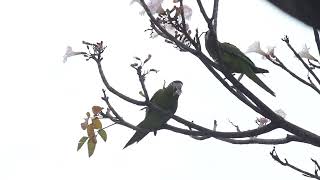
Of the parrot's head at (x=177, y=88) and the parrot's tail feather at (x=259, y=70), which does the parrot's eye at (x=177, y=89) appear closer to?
the parrot's head at (x=177, y=88)

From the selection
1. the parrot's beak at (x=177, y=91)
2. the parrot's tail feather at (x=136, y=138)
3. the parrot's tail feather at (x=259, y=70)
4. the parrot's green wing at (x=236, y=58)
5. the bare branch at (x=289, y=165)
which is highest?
the parrot's beak at (x=177, y=91)

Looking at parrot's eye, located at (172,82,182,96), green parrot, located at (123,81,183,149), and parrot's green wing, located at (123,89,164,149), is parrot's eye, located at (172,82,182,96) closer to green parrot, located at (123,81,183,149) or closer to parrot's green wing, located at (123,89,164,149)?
green parrot, located at (123,81,183,149)

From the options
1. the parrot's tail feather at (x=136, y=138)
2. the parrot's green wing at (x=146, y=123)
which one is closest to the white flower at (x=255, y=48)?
the parrot's green wing at (x=146, y=123)

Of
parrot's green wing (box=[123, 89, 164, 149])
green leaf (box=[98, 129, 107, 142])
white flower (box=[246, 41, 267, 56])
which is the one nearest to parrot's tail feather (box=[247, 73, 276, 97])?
white flower (box=[246, 41, 267, 56])

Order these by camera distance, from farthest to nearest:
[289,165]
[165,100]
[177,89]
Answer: [165,100], [177,89], [289,165]

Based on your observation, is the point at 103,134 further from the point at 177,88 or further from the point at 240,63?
the point at 177,88

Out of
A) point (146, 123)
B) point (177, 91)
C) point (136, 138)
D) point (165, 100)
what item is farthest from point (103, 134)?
point (165, 100)

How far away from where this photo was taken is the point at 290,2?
57.4 inches

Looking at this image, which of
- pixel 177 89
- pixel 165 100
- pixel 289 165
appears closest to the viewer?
pixel 289 165

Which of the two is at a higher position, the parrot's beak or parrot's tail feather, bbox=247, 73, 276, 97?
the parrot's beak

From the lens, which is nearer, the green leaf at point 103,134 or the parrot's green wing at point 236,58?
the green leaf at point 103,134

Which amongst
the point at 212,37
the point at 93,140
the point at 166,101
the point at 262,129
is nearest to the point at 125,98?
the point at 93,140

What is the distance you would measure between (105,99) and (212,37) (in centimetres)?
98

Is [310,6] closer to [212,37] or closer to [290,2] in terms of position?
[290,2]
